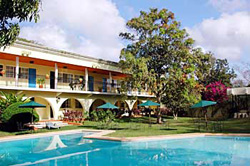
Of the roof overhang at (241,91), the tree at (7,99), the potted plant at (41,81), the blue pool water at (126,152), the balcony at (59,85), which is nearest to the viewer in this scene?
the blue pool water at (126,152)

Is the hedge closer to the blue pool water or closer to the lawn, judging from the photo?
the lawn

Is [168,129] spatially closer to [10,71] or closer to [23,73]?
[23,73]

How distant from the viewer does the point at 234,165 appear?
893cm

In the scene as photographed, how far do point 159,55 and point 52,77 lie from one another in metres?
10.4

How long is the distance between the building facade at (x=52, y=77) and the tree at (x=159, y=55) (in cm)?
260

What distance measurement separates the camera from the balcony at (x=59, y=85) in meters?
20.5

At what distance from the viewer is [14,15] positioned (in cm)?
678

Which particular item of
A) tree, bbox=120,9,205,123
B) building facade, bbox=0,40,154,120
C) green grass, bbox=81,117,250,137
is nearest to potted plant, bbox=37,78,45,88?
building facade, bbox=0,40,154,120

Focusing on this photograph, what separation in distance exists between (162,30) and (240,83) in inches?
1127

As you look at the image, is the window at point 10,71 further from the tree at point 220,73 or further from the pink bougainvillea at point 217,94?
the tree at point 220,73

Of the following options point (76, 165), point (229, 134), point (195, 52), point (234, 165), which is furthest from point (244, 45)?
point (76, 165)

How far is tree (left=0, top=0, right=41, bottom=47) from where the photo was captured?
652 centimetres

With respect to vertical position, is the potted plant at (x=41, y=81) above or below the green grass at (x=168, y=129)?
above

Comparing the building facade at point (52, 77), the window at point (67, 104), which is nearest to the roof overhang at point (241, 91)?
the building facade at point (52, 77)
